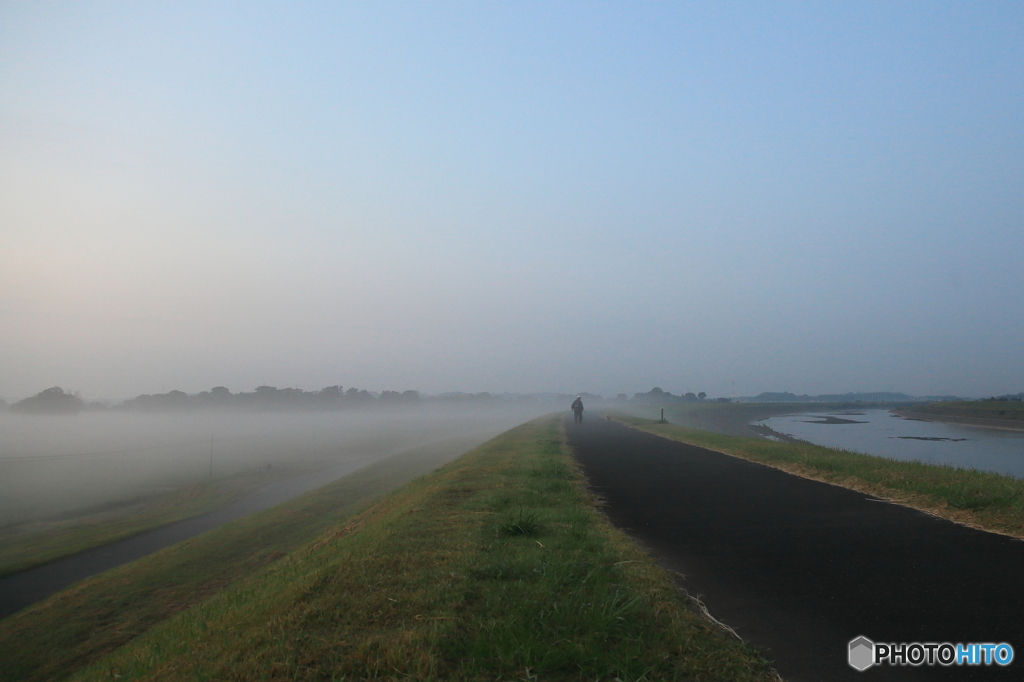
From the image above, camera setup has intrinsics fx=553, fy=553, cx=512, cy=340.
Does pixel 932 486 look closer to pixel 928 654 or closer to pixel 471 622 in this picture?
pixel 928 654

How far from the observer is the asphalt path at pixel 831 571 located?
4.35 m

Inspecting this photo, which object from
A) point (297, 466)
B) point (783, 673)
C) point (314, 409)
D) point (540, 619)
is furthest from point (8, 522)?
point (314, 409)

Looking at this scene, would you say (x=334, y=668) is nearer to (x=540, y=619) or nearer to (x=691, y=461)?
(x=540, y=619)

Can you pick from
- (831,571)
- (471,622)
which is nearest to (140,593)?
(471,622)

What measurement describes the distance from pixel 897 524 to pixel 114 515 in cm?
3144

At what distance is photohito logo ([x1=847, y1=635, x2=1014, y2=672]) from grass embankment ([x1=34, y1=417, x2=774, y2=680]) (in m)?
0.85

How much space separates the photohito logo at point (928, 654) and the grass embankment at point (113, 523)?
22581mm

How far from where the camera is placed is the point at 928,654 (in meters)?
4.16

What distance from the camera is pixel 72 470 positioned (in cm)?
4422

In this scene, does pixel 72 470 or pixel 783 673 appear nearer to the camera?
pixel 783 673

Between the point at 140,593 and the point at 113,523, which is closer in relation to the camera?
the point at 140,593

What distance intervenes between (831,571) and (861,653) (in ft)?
6.73

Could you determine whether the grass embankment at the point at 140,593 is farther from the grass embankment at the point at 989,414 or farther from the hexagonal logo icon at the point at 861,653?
the grass embankment at the point at 989,414

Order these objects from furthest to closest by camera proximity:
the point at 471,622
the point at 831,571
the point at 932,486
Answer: the point at 932,486 < the point at 831,571 < the point at 471,622
